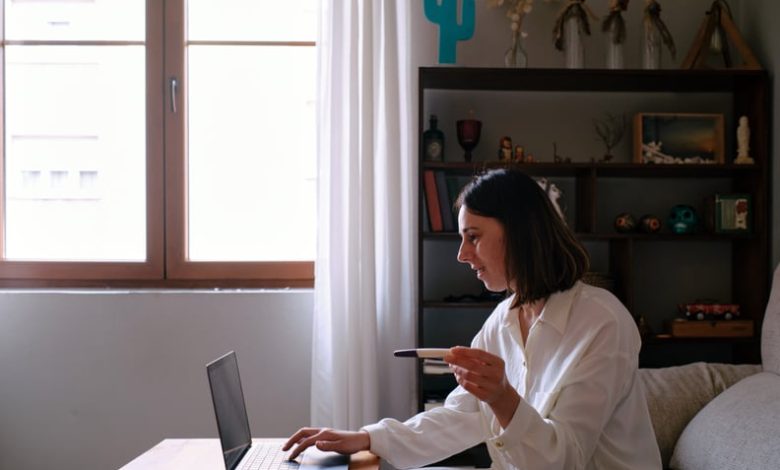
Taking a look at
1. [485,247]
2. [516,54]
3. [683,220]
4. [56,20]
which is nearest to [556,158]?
[516,54]

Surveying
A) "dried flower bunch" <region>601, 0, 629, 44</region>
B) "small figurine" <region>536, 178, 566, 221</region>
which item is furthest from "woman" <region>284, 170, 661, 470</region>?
"dried flower bunch" <region>601, 0, 629, 44</region>

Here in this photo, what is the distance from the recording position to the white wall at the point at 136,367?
3.06m

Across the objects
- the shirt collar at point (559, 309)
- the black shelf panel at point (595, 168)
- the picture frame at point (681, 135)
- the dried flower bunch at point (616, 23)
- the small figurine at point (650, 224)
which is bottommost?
the shirt collar at point (559, 309)

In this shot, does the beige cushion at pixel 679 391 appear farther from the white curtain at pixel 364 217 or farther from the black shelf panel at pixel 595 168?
the white curtain at pixel 364 217

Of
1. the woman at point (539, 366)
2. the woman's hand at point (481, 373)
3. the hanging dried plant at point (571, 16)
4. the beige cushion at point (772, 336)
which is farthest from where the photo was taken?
the hanging dried plant at point (571, 16)

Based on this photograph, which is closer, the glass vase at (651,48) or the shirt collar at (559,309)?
the shirt collar at (559,309)

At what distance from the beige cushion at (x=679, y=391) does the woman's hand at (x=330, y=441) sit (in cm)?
102

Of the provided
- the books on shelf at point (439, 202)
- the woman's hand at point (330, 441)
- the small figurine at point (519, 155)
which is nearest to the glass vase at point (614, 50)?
the small figurine at point (519, 155)

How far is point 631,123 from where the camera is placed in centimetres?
308

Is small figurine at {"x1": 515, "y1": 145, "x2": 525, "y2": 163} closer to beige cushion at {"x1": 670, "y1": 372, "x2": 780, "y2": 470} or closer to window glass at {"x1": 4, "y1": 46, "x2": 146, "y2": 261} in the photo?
beige cushion at {"x1": 670, "y1": 372, "x2": 780, "y2": 470}

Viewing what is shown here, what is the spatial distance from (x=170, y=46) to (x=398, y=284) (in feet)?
4.32

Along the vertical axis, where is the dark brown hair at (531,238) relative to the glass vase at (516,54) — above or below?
below

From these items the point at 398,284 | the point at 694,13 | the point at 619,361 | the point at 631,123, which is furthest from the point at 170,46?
the point at 619,361

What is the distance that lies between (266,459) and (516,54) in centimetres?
185
